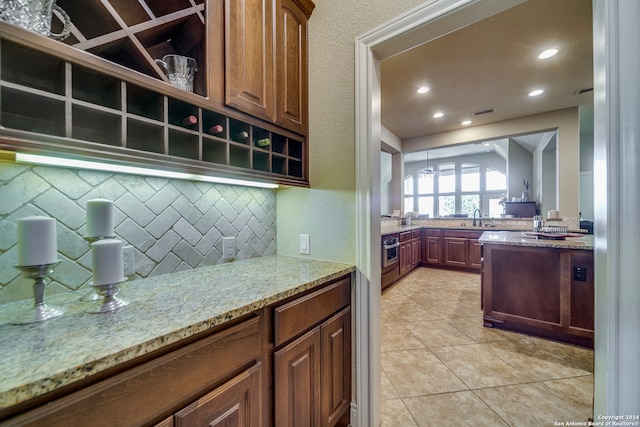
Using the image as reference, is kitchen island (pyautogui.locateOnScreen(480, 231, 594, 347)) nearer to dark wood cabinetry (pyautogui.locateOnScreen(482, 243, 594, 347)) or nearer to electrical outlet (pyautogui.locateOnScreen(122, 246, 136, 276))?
dark wood cabinetry (pyautogui.locateOnScreen(482, 243, 594, 347))

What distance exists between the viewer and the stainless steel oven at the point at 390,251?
352 cm

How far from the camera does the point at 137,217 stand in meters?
1.09

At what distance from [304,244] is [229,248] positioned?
464mm

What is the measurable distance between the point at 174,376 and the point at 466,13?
5.79 feet

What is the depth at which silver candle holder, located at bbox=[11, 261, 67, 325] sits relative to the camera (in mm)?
665

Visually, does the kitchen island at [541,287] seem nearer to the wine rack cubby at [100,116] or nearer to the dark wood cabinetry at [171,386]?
the wine rack cubby at [100,116]

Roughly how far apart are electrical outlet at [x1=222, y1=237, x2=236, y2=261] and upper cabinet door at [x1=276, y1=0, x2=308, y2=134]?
2.41ft

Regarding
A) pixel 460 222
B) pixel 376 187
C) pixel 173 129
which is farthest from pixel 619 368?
pixel 460 222

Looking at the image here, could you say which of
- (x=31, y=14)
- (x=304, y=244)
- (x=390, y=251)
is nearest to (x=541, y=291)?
(x=390, y=251)

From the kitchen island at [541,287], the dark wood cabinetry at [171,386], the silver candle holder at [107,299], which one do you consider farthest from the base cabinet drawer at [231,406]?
the kitchen island at [541,287]

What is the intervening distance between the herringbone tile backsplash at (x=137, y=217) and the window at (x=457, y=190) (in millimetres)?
7884

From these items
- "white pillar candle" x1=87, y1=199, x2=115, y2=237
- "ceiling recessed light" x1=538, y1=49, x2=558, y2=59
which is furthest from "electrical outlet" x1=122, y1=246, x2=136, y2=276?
"ceiling recessed light" x1=538, y1=49, x2=558, y2=59

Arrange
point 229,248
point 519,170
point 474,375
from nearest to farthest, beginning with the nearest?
point 229,248
point 474,375
point 519,170

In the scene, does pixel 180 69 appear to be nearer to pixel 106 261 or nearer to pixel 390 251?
pixel 106 261
